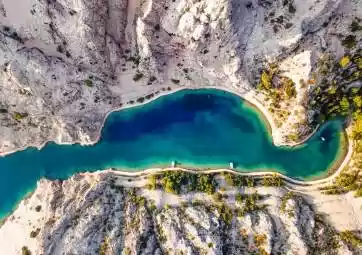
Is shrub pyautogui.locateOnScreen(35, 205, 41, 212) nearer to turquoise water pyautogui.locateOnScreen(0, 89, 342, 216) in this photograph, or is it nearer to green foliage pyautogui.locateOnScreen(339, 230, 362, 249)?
turquoise water pyautogui.locateOnScreen(0, 89, 342, 216)

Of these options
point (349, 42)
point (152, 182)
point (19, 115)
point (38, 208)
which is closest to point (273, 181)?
point (152, 182)

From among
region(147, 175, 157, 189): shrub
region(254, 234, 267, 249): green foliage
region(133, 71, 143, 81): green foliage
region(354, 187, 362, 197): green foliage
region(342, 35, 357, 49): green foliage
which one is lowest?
region(254, 234, 267, 249): green foliage

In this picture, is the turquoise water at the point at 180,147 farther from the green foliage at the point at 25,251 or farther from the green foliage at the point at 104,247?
the green foliage at the point at 104,247

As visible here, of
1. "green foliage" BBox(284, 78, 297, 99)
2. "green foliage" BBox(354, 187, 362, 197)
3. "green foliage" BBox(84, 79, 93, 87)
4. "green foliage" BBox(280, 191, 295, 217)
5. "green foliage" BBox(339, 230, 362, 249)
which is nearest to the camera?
"green foliage" BBox(339, 230, 362, 249)

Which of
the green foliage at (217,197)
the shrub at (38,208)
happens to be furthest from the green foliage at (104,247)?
the green foliage at (217,197)

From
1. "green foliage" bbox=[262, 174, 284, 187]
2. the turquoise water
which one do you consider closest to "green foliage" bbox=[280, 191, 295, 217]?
"green foliage" bbox=[262, 174, 284, 187]

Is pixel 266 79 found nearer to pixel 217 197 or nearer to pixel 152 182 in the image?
pixel 217 197
